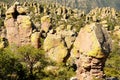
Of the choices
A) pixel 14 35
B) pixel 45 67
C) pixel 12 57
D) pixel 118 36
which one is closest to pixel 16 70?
pixel 12 57

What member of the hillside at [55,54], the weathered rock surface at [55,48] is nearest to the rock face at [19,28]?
the hillside at [55,54]

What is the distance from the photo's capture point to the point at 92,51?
45281 millimetres

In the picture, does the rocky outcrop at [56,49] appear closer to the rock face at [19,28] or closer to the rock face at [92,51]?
the rock face at [19,28]

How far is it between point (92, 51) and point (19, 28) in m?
54.4

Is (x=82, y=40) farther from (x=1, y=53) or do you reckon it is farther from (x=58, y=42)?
(x=58, y=42)

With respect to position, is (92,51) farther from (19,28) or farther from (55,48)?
(19,28)

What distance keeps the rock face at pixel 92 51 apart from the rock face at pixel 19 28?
148 ft

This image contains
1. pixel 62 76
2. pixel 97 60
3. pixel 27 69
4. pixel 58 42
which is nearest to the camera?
pixel 97 60

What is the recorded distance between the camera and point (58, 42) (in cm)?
8181

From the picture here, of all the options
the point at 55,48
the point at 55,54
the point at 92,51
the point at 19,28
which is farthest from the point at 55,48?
the point at 92,51

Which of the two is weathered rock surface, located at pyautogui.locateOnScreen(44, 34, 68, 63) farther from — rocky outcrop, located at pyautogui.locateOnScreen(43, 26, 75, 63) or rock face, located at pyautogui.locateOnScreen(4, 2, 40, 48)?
rock face, located at pyautogui.locateOnScreen(4, 2, 40, 48)

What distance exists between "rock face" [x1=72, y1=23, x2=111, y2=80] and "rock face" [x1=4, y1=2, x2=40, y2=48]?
148 ft

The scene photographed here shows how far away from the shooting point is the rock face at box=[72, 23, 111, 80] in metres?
45.2

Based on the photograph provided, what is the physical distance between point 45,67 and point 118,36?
312 ft
